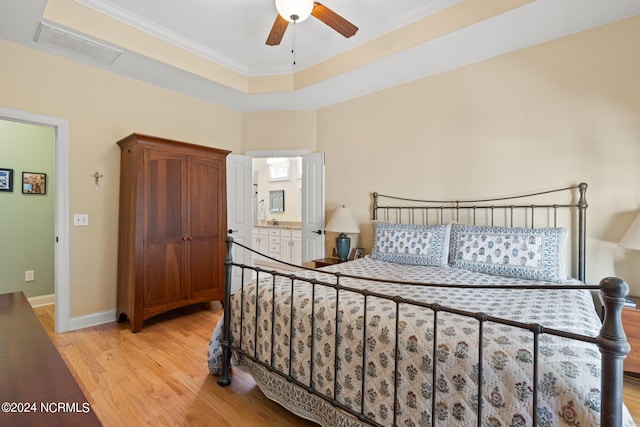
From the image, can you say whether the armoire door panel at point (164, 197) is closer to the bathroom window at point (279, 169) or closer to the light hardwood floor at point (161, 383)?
the light hardwood floor at point (161, 383)

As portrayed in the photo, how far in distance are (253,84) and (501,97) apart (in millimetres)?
2671

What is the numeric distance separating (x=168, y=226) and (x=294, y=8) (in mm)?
2294

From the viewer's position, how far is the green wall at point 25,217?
11.2 ft

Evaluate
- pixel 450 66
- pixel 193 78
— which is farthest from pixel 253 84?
pixel 450 66

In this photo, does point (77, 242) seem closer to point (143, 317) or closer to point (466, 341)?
point (143, 317)

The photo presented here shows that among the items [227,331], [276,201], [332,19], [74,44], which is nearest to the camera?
[227,331]

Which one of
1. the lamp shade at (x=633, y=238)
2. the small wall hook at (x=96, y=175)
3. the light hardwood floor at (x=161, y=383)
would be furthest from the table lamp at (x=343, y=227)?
the small wall hook at (x=96, y=175)

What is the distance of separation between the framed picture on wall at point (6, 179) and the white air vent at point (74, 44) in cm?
164

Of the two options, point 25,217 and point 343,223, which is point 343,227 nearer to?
point 343,223

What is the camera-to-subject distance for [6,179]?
3.42 meters

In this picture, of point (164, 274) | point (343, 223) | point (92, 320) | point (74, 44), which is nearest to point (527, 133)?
point (343, 223)

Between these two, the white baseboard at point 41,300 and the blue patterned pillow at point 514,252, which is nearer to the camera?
the blue patterned pillow at point 514,252

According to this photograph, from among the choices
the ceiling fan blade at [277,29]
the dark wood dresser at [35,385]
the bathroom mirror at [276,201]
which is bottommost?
the dark wood dresser at [35,385]

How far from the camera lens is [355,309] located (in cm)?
152
